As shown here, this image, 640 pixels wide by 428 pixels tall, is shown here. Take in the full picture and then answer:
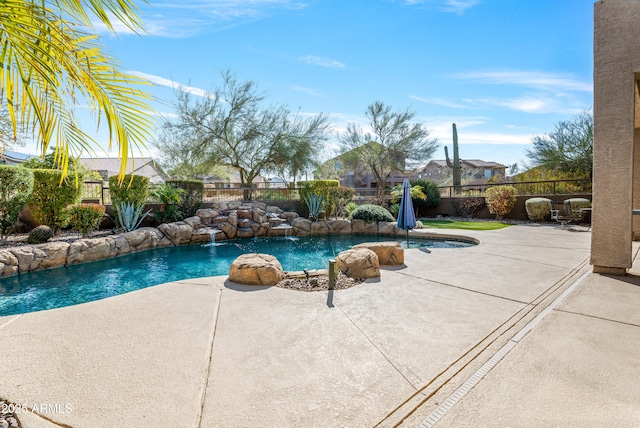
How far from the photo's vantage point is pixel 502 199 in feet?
43.4

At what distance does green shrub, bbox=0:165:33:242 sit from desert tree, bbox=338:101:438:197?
2009 centimetres

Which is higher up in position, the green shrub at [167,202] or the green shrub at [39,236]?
the green shrub at [167,202]

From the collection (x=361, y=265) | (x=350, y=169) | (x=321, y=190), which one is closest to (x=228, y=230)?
(x=321, y=190)

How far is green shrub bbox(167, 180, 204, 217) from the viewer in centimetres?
1172

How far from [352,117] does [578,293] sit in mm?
→ 22175

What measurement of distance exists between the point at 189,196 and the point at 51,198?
14.2 ft

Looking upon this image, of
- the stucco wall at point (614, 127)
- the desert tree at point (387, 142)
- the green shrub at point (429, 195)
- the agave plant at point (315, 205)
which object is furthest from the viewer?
the desert tree at point (387, 142)

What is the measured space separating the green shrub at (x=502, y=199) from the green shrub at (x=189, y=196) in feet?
43.1

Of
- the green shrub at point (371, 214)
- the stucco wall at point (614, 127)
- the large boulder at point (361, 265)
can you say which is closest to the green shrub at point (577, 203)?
the green shrub at point (371, 214)

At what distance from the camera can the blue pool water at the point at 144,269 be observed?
186 inches

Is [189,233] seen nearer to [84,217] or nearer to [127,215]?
[127,215]

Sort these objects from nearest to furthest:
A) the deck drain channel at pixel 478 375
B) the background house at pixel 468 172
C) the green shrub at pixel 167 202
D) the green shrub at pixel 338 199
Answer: the deck drain channel at pixel 478 375 → the green shrub at pixel 167 202 → the green shrub at pixel 338 199 → the background house at pixel 468 172

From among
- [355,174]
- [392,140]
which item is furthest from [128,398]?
[355,174]

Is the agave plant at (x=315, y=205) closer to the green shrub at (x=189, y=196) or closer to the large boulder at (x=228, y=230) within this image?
the large boulder at (x=228, y=230)
